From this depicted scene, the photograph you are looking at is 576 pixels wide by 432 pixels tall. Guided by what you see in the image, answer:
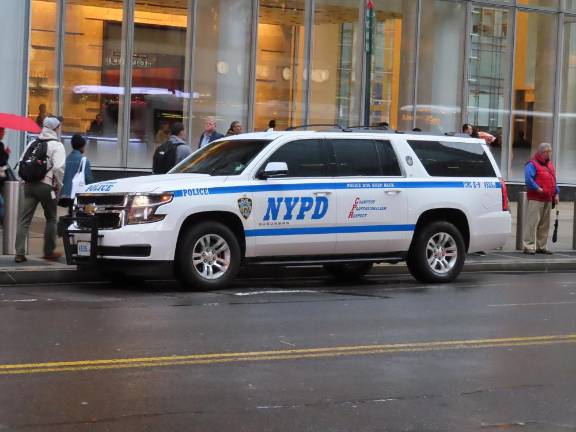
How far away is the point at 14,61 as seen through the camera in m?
24.5

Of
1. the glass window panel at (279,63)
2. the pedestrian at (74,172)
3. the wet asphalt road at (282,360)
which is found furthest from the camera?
the glass window panel at (279,63)

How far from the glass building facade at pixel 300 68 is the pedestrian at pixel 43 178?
833 centimetres

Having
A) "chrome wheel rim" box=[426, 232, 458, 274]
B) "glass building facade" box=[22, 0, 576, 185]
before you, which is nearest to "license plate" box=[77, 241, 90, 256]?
"chrome wheel rim" box=[426, 232, 458, 274]

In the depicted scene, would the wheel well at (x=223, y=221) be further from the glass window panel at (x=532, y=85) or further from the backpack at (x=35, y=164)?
the glass window panel at (x=532, y=85)

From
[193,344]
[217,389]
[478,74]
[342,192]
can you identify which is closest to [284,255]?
[342,192]

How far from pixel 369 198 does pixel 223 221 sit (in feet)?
6.31

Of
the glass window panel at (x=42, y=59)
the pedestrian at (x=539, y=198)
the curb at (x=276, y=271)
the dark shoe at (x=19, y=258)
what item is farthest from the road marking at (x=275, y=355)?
the glass window panel at (x=42, y=59)

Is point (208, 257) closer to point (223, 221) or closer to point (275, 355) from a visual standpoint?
point (223, 221)

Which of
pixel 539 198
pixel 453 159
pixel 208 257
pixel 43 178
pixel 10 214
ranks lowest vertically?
pixel 208 257

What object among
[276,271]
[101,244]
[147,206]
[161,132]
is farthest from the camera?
[161,132]

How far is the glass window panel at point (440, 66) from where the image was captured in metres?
30.2

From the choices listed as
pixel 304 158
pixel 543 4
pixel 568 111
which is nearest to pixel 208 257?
pixel 304 158

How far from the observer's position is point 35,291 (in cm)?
1325

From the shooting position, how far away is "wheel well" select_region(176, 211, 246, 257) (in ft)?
44.1
